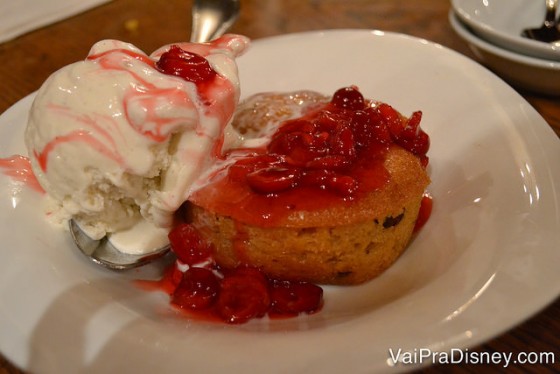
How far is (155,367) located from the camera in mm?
1176

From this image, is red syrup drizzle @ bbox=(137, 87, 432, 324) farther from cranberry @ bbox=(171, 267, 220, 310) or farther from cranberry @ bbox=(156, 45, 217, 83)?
cranberry @ bbox=(156, 45, 217, 83)

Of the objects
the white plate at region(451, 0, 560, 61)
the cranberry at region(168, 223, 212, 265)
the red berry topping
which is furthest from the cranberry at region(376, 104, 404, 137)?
the white plate at region(451, 0, 560, 61)

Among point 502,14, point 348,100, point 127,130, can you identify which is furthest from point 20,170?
point 502,14

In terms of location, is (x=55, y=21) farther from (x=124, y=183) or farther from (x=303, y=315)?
(x=303, y=315)

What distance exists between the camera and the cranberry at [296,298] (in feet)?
5.16

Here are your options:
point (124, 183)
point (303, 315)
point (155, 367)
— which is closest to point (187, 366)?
point (155, 367)

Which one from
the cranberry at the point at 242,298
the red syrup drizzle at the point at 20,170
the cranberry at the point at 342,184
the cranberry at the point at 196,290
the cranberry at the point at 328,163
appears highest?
the cranberry at the point at 328,163

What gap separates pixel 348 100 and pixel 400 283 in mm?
689

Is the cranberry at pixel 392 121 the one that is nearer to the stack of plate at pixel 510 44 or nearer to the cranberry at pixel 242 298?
the cranberry at pixel 242 298

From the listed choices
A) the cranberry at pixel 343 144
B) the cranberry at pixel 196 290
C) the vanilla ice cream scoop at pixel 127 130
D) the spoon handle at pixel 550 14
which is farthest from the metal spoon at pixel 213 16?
the spoon handle at pixel 550 14

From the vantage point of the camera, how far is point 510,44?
7.79 feet

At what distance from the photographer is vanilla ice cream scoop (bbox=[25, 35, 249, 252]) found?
1492mm

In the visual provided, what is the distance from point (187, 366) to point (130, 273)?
64cm

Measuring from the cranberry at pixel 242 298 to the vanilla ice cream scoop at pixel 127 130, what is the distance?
0.31 m
